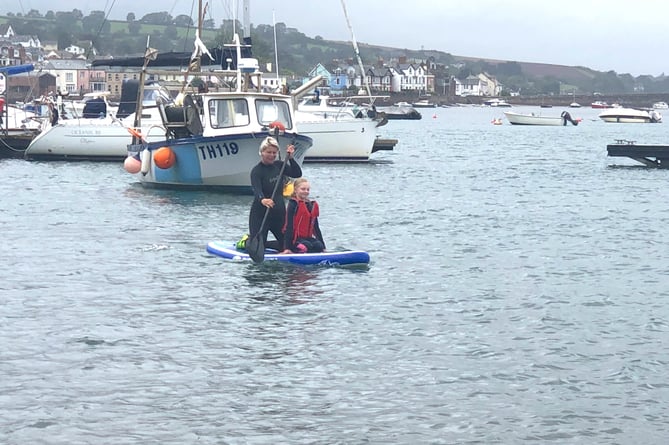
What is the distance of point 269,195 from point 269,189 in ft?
0.31

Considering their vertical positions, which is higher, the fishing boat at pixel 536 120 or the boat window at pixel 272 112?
the boat window at pixel 272 112

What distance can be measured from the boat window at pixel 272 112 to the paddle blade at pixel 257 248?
13.1 meters

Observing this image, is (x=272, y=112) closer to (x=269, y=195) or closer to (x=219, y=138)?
(x=219, y=138)

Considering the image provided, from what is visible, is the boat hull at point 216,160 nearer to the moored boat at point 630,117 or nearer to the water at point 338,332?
the water at point 338,332

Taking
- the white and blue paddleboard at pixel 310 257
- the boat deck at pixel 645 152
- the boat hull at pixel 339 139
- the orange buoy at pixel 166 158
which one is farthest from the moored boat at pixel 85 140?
the white and blue paddleboard at pixel 310 257

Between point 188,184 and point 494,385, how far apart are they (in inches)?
843

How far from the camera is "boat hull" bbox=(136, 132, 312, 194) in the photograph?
31558 mm

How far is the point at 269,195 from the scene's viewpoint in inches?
753

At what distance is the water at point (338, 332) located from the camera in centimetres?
1162

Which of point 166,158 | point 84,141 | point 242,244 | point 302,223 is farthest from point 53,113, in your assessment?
point 302,223

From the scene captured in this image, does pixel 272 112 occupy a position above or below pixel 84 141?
above

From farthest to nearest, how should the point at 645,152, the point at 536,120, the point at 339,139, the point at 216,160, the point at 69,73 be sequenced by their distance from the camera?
the point at 69,73, the point at 536,120, the point at 645,152, the point at 339,139, the point at 216,160

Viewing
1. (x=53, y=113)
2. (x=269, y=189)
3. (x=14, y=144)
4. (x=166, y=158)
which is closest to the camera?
(x=269, y=189)

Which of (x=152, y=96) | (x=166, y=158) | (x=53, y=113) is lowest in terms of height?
(x=166, y=158)
